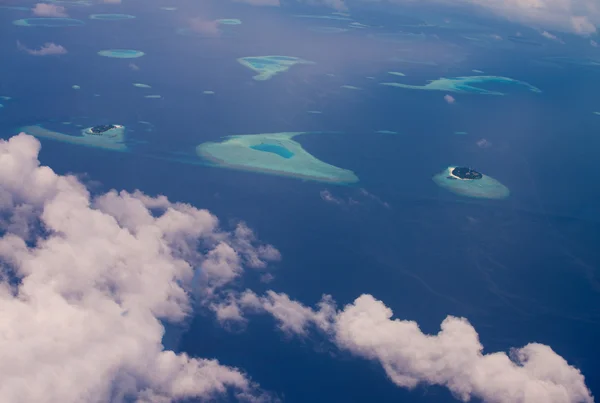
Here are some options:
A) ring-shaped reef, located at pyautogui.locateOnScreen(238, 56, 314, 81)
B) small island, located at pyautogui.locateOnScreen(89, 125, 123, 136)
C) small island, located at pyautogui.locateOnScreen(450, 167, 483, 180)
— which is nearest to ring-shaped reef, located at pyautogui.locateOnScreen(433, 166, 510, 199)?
small island, located at pyautogui.locateOnScreen(450, 167, 483, 180)

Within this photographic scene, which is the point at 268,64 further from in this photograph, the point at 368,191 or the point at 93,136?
the point at 368,191

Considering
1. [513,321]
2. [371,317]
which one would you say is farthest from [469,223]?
[371,317]

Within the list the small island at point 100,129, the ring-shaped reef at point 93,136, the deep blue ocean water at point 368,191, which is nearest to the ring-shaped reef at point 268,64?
the deep blue ocean water at point 368,191

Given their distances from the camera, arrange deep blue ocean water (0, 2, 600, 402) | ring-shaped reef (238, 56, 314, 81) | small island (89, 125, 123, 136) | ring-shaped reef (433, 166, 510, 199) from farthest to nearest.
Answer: ring-shaped reef (238, 56, 314, 81) → small island (89, 125, 123, 136) → ring-shaped reef (433, 166, 510, 199) → deep blue ocean water (0, 2, 600, 402)

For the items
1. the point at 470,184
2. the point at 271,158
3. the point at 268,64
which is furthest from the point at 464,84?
the point at 271,158

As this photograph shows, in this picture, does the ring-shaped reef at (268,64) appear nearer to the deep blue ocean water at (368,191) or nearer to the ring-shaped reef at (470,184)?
the deep blue ocean water at (368,191)

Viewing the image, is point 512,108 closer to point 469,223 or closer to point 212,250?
point 469,223

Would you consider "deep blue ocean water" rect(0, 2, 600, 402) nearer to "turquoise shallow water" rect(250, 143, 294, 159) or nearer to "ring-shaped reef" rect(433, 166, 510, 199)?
"ring-shaped reef" rect(433, 166, 510, 199)
